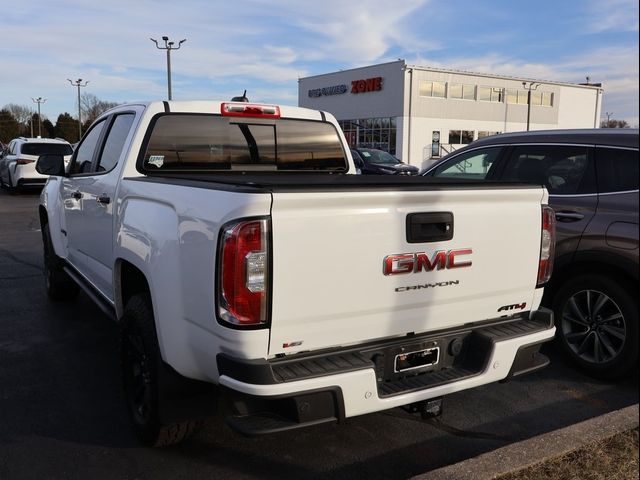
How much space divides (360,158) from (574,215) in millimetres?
19244

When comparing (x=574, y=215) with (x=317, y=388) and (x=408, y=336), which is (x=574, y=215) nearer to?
(x=408, y=336)

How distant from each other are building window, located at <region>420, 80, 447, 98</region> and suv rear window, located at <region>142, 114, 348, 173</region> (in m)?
40.0

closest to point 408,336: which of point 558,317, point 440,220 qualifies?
point 440,220

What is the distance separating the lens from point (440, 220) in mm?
2818

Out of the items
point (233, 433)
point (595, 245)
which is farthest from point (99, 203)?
point (595, 245)

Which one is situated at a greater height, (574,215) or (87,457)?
(574,215)

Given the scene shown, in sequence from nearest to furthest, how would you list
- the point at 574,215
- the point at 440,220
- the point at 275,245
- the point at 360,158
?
the point at 275,245 → the point at 440,220 → the point at 574,215 → the point at 360,158

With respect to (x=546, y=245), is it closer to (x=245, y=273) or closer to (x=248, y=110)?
(x=245, y=273)

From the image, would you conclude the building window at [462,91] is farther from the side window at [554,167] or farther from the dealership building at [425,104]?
the side window at [554,167]

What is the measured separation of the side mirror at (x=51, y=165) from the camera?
533cm

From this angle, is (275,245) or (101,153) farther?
(101,153)

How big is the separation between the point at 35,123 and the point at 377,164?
83.1m

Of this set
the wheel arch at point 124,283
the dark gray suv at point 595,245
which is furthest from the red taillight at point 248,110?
the dark gray suv at point 595,245

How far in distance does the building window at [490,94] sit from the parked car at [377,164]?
24.6 m
